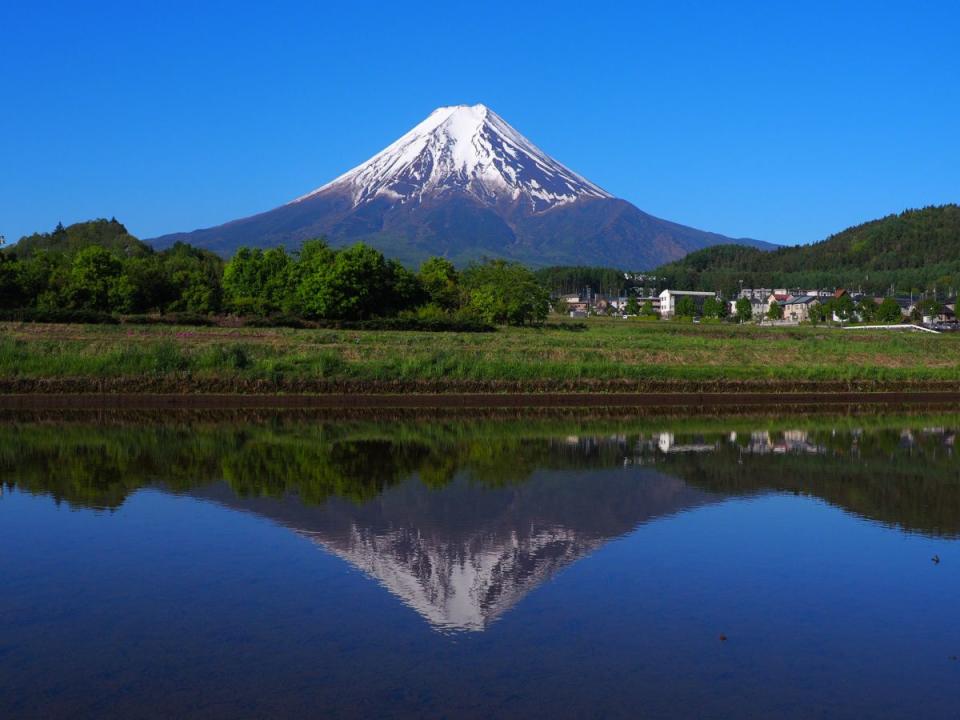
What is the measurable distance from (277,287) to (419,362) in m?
30.5

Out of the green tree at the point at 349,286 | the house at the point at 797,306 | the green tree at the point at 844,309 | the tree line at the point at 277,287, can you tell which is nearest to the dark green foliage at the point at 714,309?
the green tree at the point at 844,309

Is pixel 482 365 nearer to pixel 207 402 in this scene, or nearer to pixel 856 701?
pixel 207 402

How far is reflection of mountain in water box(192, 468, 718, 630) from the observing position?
361 inches

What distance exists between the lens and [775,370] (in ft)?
110

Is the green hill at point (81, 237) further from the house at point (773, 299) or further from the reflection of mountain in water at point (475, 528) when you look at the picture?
the reflection of mountain in water at point (475, 528)

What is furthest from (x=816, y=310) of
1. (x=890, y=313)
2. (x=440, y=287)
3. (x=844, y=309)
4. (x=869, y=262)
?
(x=869, y=262)

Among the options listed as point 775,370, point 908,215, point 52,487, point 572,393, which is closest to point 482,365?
point 572,393

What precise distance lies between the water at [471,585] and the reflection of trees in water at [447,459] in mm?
106

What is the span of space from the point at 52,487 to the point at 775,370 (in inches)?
1010

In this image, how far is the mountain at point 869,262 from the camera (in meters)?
157

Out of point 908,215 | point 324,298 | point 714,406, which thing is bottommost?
point 714,406

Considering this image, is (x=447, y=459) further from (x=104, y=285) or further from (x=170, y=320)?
(x=104, y=285)

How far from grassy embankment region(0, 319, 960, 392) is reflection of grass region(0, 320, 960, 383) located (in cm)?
6

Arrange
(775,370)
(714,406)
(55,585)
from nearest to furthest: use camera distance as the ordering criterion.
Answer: (55,585) → (714,406) → (775,370)
